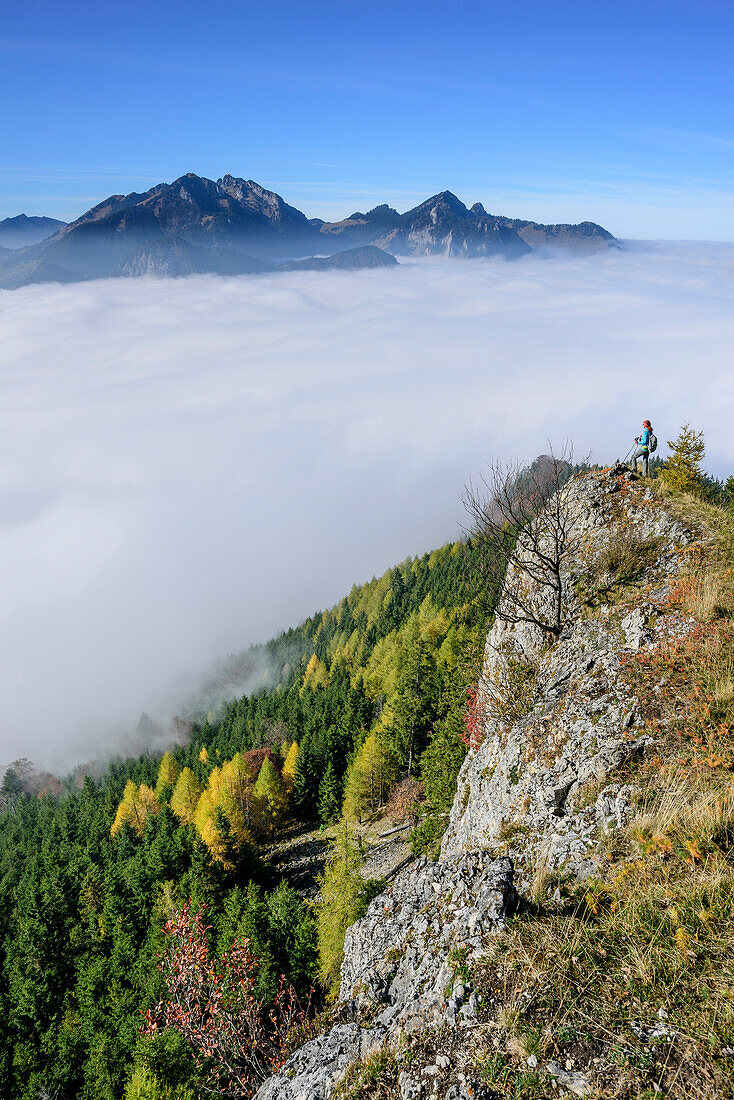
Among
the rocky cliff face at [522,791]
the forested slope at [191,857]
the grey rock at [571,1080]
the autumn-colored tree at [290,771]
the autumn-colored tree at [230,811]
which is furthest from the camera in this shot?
the autumn-colored tree at [290,771]

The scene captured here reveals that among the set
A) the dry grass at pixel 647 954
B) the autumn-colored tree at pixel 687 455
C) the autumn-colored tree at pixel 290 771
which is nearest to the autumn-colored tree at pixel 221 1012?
the dry grass at pixel 647 954

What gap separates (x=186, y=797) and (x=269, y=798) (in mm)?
17501

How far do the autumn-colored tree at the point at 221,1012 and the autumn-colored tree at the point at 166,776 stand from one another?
54.5 metres

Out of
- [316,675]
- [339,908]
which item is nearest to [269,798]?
[339,908]

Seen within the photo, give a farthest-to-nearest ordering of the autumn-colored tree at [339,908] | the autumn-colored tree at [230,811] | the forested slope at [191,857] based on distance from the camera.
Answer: the autumn-colored tree at [230,811] < the forested slope at [191,857] < the autumn-colored tree at [339,908]

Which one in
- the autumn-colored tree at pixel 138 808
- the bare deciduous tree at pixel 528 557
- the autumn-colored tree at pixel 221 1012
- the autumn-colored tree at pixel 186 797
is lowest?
the autumn-colored tree at pixel 138 808

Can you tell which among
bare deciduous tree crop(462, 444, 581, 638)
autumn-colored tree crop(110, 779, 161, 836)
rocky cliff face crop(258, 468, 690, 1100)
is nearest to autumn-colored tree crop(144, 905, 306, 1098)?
rocky cliff face crop(258, 468, 690, 1100)

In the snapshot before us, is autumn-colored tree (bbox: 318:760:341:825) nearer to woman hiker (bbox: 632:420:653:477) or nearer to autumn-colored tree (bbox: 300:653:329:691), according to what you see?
autumn-colored tree (bbox: 300:653:329:691)

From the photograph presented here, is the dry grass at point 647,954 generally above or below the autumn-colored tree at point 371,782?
above

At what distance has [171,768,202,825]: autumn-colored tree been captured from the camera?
230ft

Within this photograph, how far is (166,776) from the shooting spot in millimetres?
87312

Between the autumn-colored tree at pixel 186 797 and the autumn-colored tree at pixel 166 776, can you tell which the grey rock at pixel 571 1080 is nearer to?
the autumn-colored tree at pixel 186 797

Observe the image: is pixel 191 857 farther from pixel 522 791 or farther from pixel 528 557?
pixel 528 557

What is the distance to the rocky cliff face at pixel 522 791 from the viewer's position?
30.6 ft
